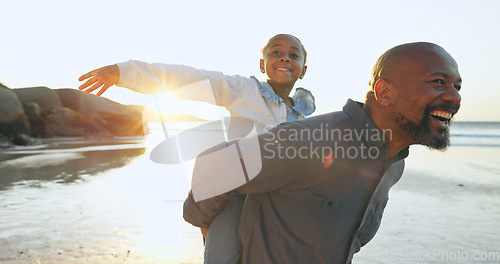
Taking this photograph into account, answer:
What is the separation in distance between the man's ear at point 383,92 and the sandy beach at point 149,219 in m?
3.30

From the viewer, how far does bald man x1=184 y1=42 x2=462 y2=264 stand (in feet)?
5.33

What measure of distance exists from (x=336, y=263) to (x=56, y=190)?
754cm

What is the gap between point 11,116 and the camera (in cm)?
1981

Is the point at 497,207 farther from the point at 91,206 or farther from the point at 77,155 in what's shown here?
the point at 77,155

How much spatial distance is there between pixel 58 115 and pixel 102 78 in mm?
24743

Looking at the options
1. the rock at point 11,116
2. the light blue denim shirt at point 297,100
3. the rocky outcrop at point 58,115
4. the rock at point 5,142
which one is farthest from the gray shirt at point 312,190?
the rock at point 11,116

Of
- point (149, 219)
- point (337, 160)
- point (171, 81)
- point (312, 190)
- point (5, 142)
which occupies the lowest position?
point (5, 142)

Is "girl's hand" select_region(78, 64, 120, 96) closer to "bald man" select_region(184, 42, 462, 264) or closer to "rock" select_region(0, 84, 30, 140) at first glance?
"bald man" select_region(184, 42, 462, 264)

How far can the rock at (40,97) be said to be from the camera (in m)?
23.7

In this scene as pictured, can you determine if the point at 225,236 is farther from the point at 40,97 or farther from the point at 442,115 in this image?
the point at 40,97

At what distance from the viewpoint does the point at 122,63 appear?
7.50 feet

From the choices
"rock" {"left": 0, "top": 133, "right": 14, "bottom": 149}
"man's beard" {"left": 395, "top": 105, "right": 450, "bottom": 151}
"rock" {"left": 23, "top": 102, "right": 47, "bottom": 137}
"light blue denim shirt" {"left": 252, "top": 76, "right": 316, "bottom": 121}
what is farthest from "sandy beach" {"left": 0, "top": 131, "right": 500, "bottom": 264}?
"rock" {"left": 23, "top": 102, "right": 47, "bottom": 137}

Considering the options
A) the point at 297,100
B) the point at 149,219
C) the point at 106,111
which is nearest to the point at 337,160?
the point at 297,100

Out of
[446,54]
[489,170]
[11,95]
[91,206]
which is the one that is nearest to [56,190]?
[91,206]
